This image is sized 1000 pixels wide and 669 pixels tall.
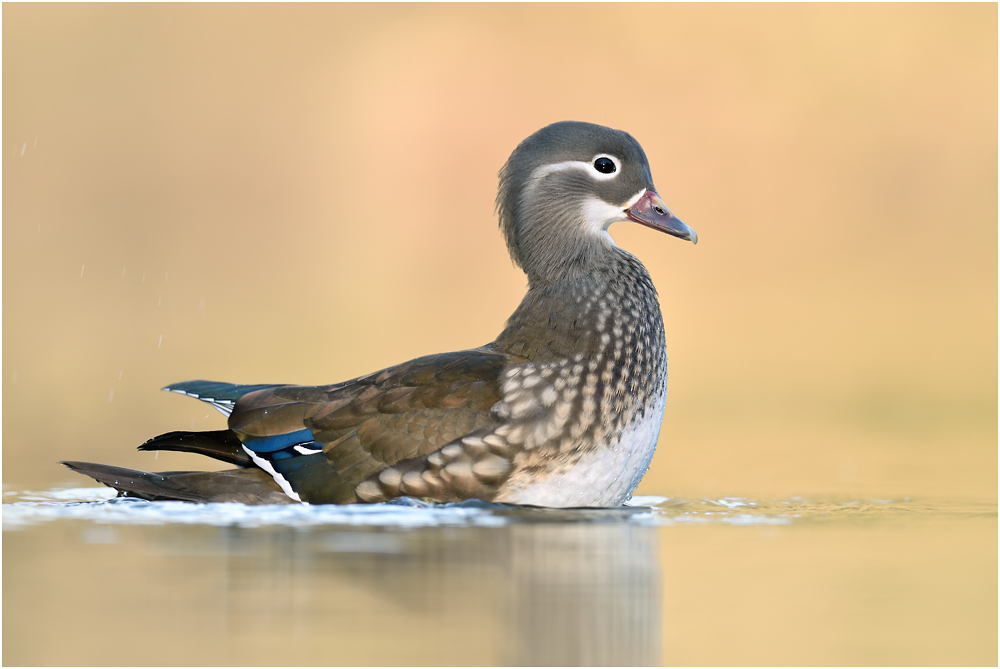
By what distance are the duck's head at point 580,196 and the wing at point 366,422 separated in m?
0.62

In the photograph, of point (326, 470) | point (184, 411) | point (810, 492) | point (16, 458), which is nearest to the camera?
point (326, 470)

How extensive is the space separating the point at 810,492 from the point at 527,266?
1694 millimetres

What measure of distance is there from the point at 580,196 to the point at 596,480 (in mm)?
1317

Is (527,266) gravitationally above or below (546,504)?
above

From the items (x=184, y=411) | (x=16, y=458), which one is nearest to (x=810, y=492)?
(x=16, y=458)

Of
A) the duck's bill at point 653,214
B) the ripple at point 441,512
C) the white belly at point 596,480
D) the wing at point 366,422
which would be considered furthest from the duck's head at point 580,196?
the ripple at point 441,512

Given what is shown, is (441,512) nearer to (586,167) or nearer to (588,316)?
(588,316)

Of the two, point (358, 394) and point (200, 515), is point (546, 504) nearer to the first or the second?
point (358, 394)

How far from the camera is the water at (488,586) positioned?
10.5 feet

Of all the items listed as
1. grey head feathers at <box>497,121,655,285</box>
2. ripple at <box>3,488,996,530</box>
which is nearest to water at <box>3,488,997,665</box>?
ripple at <box>3,488,996,530</box>

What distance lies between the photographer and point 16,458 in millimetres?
7133

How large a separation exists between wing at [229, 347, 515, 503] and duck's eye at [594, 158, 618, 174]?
967 mm

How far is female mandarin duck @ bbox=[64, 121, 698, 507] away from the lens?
16.5 feet

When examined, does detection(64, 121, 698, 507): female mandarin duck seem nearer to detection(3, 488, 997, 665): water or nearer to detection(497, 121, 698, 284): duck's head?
detection(497, 121, 698, 284): duck's head
